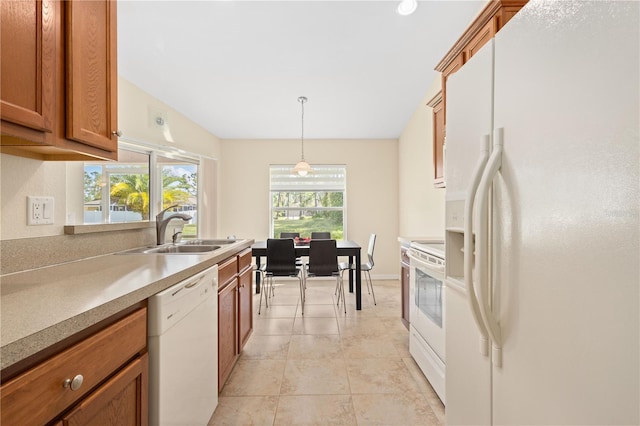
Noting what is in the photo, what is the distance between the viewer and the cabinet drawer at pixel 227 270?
5.86 feet

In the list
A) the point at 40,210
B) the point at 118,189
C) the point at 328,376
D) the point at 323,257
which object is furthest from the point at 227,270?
the point at 118,189

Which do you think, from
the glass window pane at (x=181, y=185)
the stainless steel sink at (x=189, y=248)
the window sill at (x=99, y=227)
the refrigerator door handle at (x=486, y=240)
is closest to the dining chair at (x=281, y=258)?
the glass window pane at (x=181, y=185)

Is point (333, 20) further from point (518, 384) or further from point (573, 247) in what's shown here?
point (518, 384)

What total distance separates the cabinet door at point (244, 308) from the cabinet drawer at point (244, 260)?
0.14 ft

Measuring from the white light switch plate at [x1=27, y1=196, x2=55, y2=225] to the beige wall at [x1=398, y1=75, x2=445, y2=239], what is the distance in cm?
319

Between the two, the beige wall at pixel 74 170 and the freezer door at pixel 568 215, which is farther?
the beige wall at pixel 74 170

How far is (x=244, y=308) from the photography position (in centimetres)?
235

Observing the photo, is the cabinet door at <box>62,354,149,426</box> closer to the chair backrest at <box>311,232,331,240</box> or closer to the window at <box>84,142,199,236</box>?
the window at <box>84,142,199,236</box>

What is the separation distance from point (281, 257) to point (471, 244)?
9.33ft

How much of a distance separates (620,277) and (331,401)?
5.76 ft

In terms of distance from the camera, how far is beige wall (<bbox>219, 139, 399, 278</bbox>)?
17.5 ft

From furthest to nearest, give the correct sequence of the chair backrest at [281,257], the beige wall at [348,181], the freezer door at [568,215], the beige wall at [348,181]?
the beige wall at [348,181], the beige wall at [348,181], the chair backrest at [281,257], the freezer door at [568,215]

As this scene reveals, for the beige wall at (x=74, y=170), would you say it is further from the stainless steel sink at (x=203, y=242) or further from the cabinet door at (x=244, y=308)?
the cabinet door at (x=244, y=308)

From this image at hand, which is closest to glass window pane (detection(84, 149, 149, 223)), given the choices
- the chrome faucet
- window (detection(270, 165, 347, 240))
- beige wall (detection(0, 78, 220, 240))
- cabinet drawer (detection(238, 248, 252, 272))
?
beige wall (detection(0, 78, 220, 240))
